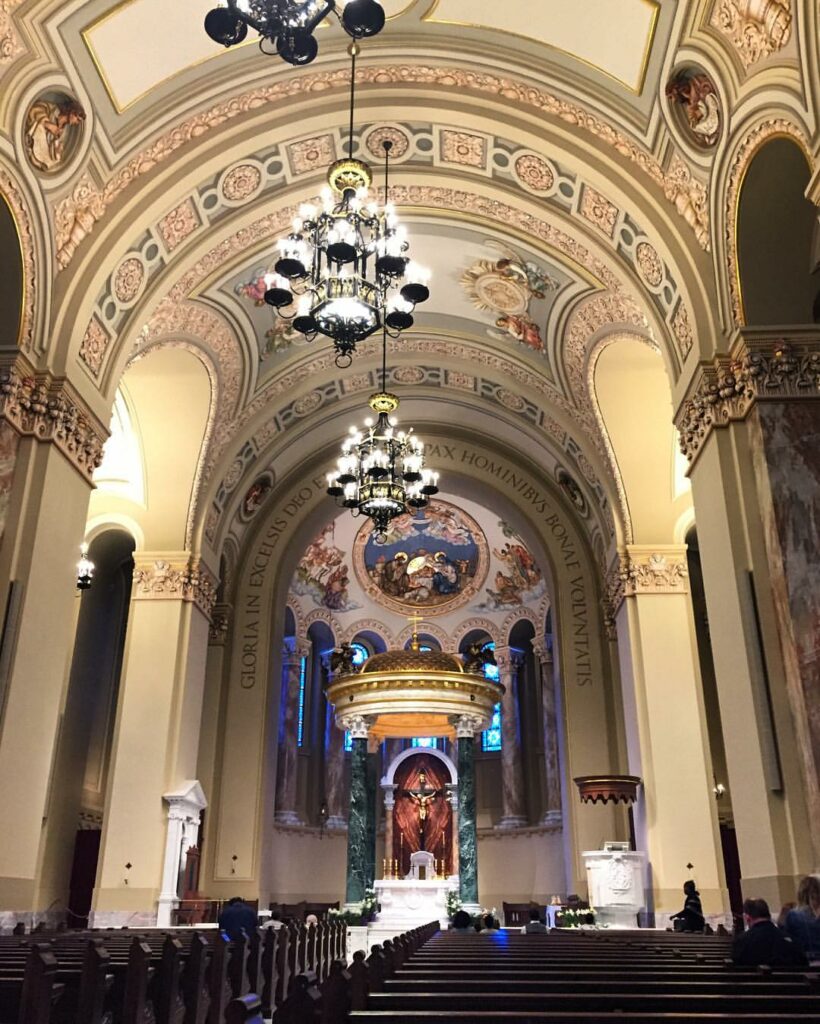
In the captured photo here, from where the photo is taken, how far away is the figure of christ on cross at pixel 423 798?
19109 mm

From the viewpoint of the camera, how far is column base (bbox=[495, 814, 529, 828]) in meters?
18.0

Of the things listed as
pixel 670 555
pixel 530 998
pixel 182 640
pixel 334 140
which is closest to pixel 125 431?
pixel 182 640

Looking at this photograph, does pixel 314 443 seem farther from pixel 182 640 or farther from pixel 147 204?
pixel 147 204

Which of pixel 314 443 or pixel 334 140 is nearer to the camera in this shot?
pixel 334 140

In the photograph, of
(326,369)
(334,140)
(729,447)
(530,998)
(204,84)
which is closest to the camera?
(530,998)

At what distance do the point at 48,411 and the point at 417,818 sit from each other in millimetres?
14439

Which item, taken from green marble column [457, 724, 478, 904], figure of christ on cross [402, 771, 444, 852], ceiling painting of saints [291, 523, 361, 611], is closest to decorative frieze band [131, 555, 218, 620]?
green marble column [457, 724, 478, 904]

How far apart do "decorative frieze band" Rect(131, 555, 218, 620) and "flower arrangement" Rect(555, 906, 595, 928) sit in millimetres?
6149

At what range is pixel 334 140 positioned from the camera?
29.9 feet

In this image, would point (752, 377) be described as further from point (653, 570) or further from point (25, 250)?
point (25, 250)

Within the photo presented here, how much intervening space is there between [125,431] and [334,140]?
16.1 ft

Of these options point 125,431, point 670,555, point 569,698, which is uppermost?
point 125,431

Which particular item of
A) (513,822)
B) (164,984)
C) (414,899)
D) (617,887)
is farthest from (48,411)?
(513,822)

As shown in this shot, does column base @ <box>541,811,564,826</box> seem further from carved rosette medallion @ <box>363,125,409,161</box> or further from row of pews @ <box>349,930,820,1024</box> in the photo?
row of pews @ <box>349,930,820,1024</box>
